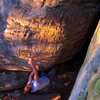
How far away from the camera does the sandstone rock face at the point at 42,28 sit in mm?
2176

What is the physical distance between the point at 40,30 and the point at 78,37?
1.12ft

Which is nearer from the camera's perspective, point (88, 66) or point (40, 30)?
point (88, 66)

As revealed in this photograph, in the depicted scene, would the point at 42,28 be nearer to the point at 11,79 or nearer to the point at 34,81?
the point at 34,81

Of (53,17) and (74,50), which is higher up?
(53,17)

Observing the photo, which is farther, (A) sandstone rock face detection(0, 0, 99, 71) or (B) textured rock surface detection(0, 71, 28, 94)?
(B) textured rock surface detection(0, 71, 28, 94)

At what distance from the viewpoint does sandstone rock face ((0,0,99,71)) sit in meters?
2.18

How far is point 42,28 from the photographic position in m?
2.28

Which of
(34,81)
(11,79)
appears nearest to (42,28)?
(34,81)

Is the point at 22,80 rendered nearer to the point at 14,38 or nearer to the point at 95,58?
the point at 14,38

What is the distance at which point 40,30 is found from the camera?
2.29m

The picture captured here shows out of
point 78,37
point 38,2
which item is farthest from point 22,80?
point 38,2

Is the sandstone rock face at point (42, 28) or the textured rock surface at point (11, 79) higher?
the sandstone rock face at point (42, 28)

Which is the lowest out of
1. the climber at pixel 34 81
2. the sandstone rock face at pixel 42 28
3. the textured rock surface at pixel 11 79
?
the textured rock surface at pixel 11 79

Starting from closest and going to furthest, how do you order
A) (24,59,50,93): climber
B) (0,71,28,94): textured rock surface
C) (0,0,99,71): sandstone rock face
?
(0,0,99,71): sandstone rock face < (24,59,50,93): climber < (0,71,28,94): textured rock surface
